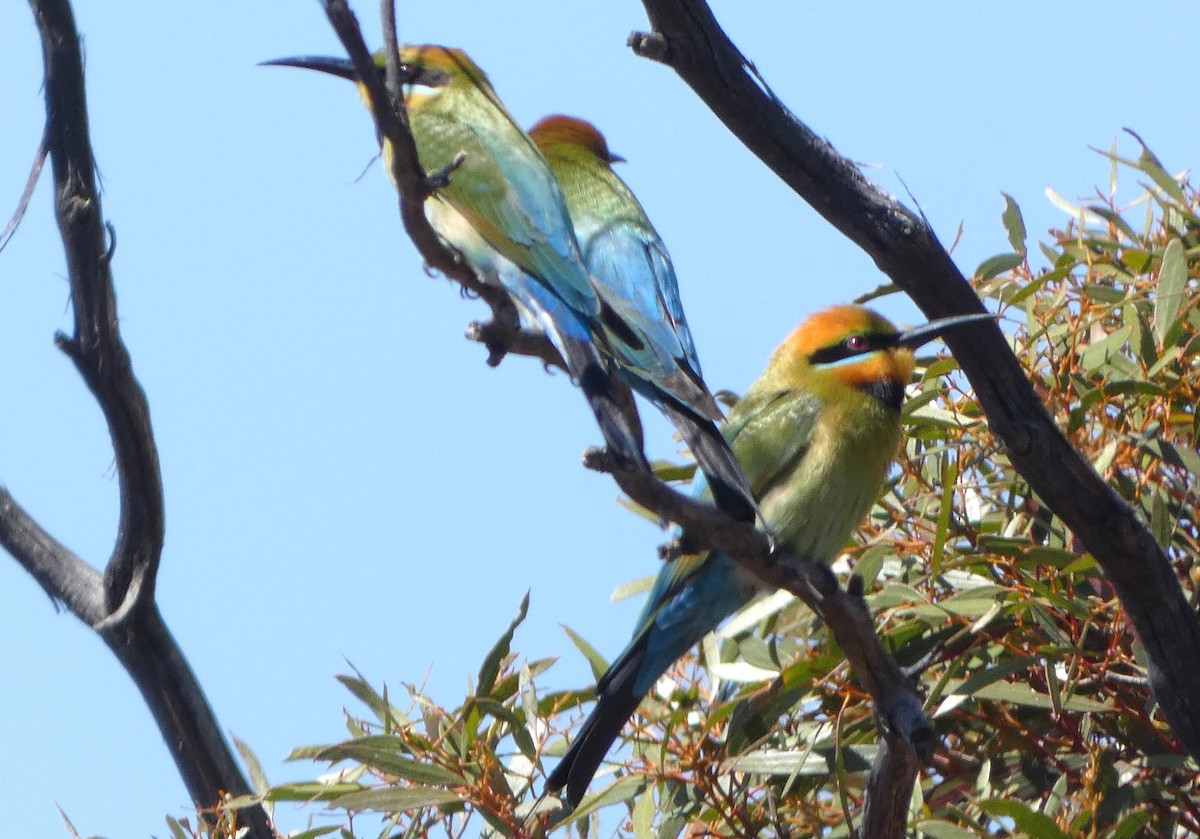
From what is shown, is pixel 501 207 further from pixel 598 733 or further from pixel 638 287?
pixel 598 733

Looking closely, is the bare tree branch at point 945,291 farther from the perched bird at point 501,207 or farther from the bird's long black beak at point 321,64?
the bird's long black beak at point 321,64

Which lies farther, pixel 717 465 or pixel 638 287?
pixel 638 287

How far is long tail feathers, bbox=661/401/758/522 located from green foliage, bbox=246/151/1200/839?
0.14 meters

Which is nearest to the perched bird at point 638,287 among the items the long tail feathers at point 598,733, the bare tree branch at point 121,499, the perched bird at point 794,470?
the perched bird at point 794,470

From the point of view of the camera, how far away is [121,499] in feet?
4.45

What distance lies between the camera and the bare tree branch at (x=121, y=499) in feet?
4.20

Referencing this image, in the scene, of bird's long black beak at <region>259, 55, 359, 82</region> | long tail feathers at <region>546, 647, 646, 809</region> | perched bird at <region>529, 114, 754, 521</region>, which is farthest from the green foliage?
bird's long black beak at <region>259, 55, 359, 82</region>

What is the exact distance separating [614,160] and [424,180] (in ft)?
4.21

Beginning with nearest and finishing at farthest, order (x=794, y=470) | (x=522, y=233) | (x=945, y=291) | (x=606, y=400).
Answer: (x=945, y=291), (x=606, y=400), (x=794, y=470), (x=522, y=233)

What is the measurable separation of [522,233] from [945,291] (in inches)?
33.6

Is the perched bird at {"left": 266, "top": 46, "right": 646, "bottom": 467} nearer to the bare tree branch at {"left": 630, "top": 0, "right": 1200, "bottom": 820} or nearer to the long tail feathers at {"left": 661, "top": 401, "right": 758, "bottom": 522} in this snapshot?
the long tail feathers at {"left": 661, "top": 401, "right": 758, "bottom": 522}

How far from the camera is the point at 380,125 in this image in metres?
1.12

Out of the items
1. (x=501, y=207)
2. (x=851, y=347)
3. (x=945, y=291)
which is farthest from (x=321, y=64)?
(x=945, y=291)

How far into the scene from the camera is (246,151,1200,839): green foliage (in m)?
1.25
